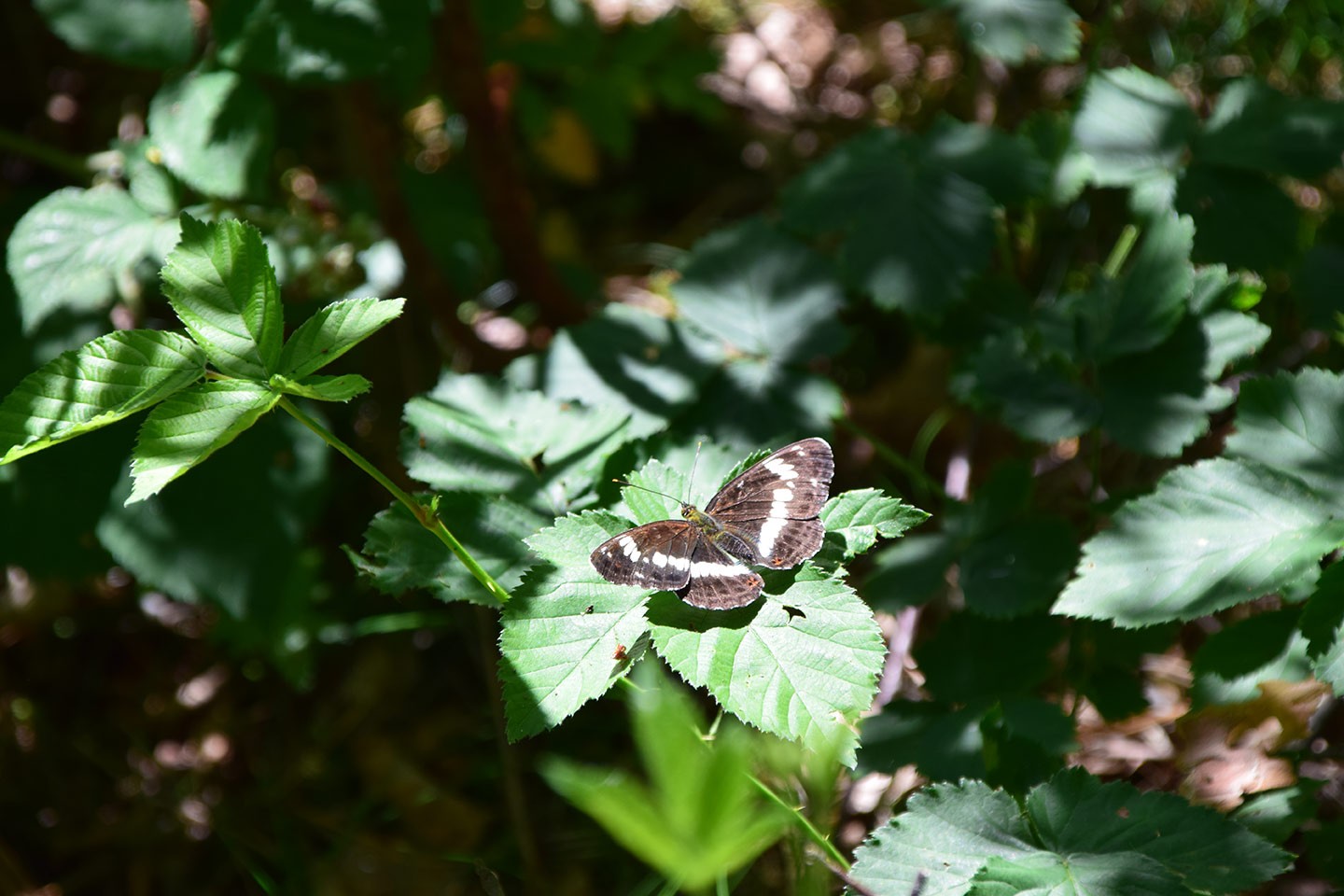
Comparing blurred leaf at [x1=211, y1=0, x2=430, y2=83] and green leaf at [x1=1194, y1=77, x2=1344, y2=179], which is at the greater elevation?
green leaf at [x1=1194, y1=77, x2=1344, y2=179]

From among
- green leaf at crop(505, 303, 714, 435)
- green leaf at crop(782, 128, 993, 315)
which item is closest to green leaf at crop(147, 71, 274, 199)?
green leaf at crop(505, 303, 714, 435)

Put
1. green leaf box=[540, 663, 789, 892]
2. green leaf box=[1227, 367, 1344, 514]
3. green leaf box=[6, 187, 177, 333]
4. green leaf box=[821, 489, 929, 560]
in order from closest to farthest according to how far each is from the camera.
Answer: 1. green leaf box=[540, 663, 789, 892]
2. green leaf box=[821, 489, 929, 560]
3. green leaf box=[1227, 367, 1344, 514]
4. green leaf box=[6, 187, 177, 333]

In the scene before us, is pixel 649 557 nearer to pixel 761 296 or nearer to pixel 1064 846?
pixel 1064 846

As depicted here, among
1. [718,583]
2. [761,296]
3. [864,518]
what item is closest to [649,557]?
[718,583]

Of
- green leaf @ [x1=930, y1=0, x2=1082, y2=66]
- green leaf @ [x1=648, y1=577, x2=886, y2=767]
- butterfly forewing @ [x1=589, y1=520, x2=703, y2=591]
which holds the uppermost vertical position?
green leaf @ [x1=930, y1=0, x2=1082, y2=66]

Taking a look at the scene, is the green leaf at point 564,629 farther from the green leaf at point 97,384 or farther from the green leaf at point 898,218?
the green leaf at point 898,218

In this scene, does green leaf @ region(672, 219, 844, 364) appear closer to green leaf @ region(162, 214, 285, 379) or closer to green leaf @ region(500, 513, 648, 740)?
green leaf @ region(500, 513, 648, 740)

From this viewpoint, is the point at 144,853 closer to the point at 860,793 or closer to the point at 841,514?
the point at 860,793

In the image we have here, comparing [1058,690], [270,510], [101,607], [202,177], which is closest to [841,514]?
[1058,690]
